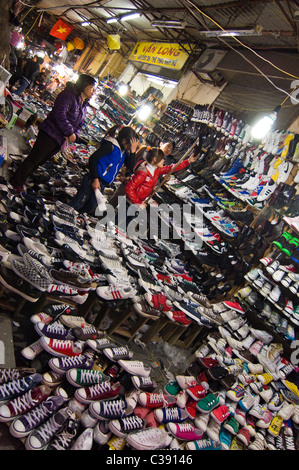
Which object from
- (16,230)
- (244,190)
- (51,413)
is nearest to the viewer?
(51,413)

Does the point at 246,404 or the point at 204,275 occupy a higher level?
the point at 204,275

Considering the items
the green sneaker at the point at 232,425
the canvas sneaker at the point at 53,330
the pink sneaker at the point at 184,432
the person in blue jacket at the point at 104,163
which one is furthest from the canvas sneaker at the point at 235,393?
the person in blue jacket at the point at 104,163

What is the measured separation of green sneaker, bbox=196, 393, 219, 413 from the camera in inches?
104

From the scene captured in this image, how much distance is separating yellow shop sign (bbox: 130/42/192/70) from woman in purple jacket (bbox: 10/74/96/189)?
559cm

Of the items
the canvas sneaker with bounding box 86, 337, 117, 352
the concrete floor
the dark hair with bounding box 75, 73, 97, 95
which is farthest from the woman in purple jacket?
the canvas sneaker with bounding box 86, 337, 117, 352

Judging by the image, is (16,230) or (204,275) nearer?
(16,230)

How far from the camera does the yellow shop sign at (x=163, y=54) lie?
27.0 feet

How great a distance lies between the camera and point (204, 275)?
531 cm

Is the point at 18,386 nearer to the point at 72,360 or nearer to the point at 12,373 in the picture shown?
the point at 12,373

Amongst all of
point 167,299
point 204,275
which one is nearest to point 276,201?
point 204,275

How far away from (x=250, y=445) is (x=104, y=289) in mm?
2152

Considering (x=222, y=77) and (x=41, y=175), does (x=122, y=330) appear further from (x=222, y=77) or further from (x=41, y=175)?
(x=222, y=77)

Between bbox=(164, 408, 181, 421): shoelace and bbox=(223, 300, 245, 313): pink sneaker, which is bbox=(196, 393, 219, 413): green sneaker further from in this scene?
bbox=(223, 300, 245, 313): pink sneaker

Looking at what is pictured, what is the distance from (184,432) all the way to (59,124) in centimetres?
366
